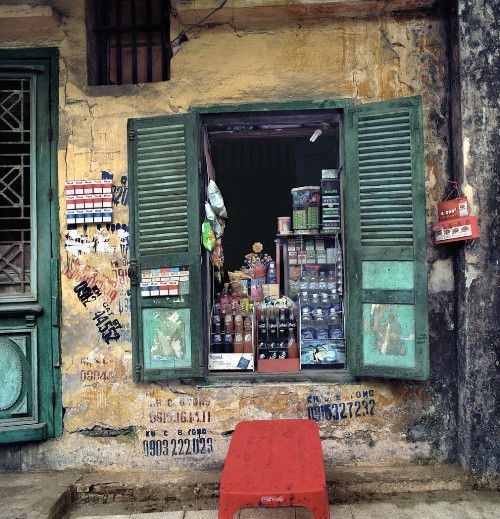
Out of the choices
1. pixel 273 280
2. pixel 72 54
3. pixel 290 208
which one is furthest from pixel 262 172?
pixel 72 54

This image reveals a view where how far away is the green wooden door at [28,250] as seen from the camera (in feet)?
14.9

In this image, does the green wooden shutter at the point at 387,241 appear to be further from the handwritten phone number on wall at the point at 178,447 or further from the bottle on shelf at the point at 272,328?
the handwritten phone number on wall at the point at 178,447

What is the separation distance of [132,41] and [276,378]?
11.3ft

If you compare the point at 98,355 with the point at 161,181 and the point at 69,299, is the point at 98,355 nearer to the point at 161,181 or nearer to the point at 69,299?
the point at 69,299

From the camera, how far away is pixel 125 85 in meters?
4.64

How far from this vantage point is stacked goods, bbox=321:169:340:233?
5.20 m

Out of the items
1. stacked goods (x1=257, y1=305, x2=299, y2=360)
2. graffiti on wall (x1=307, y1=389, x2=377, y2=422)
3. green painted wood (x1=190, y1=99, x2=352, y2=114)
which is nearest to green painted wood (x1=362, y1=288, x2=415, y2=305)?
graffiti on wall (x1=307, y1=389, x2=377, y2=422)

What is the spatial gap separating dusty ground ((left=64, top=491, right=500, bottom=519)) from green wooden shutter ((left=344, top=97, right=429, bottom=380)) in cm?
93

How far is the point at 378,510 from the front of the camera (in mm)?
3939

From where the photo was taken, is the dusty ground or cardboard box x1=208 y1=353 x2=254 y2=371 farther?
cardboard box x1=208 y1=353 x2=254 y2=371

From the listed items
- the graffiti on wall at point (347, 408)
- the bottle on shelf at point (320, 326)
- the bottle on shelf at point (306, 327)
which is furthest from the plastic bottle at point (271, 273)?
the graffiti on wall at point (347, 408)

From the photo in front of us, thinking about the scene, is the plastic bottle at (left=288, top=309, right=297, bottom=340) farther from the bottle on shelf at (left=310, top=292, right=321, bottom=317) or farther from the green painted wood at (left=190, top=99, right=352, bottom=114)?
the green painted wood at (left=190, top=99, right=352, bottom=114)

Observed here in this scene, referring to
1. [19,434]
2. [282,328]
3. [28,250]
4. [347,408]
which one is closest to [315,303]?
[282,328]

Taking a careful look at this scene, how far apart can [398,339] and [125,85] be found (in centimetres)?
318
